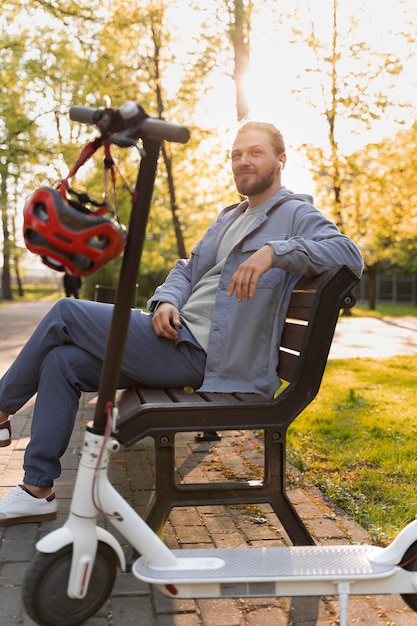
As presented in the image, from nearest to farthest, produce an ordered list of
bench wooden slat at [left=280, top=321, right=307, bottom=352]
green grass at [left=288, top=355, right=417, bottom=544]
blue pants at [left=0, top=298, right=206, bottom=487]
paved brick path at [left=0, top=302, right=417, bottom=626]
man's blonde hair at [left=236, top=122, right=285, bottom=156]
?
1. paved brick path at [left=0, top=302, right=417, bottom=626]
2. bench wooden slat at [left=280, top=321, right=307, bottom=352]
3. blue pants at [left=0, top=298, right=206, bottom=487]
4. man's blonde hair at [left=236, top=122, right=285, bottom=156]
5. green grass at [left=288, top=355, right=417, bottom=544]

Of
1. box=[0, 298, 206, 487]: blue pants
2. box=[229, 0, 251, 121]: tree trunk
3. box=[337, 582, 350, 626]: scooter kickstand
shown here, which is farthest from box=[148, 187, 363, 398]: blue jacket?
box=[229, 0, 251, 121]: tree trunk

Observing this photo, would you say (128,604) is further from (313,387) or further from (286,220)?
(286,220)

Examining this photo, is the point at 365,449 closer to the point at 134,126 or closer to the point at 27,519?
the point at 27,519

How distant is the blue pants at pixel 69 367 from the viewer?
3.04 metres

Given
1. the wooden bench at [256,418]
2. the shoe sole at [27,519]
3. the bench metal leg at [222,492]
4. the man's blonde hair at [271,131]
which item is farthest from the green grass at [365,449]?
the man's blonde hair at [271,131]

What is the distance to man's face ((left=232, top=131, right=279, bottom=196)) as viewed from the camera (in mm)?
3354

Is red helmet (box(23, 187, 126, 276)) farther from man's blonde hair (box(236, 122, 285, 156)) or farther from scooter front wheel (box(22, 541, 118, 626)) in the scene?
man's blonde hair (box(236, 122, 285, 156))

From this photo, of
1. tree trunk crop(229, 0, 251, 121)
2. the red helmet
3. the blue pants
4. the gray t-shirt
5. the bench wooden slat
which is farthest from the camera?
tree trunk crop(229, 0, 251, 121)

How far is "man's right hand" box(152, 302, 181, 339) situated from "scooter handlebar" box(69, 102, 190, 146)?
114 centimetres

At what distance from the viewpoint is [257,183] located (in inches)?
134

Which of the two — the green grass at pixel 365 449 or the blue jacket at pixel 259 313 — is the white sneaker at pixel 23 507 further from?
the green grass at pixel 365 449

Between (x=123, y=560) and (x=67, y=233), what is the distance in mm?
1038

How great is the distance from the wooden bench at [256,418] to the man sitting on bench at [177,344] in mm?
186

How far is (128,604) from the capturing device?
257cm
